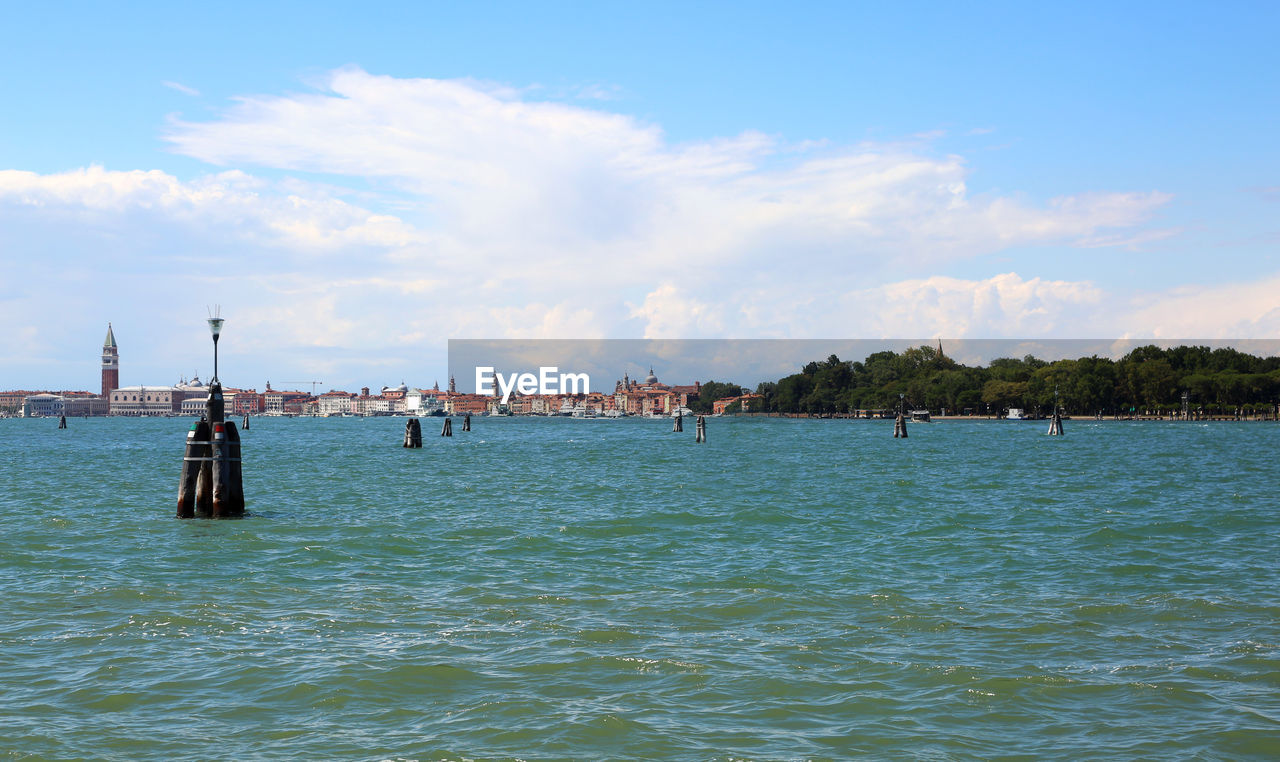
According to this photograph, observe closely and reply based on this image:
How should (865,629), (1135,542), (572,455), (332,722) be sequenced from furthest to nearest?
(572,455)
(1135,542)
(865,629)
(332,722)

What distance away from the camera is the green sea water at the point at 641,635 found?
8.44 metres

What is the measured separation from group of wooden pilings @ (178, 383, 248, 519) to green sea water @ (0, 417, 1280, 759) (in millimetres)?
709

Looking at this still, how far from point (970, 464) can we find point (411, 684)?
4722 cm

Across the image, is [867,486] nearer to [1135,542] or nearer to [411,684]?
Result: [1135,542]

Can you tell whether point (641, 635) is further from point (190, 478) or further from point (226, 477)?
point (190, 478)

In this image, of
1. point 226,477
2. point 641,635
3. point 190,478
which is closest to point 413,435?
point 190,478

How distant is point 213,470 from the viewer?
2362 centimetres

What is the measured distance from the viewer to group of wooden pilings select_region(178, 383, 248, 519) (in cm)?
2305

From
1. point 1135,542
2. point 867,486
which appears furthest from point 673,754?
point 867,486

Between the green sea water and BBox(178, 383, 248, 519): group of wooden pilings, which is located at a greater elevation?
BBox(178, 383, 248, 519): group of wooden pilings

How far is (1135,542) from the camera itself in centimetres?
2062

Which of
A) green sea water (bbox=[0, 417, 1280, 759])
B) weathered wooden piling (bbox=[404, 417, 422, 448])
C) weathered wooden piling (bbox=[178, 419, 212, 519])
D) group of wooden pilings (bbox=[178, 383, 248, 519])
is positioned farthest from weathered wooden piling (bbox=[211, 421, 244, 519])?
weathered wooden piling (bbox=[404, 417, 422, 448])

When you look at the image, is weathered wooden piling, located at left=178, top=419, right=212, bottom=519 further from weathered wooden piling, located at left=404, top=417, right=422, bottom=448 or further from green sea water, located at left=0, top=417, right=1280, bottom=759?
weathered wooden piling, located at left=404, top=417, right=422, bottom=448

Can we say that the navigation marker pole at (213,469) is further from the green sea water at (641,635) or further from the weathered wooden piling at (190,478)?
the green sea water at (641,635)
